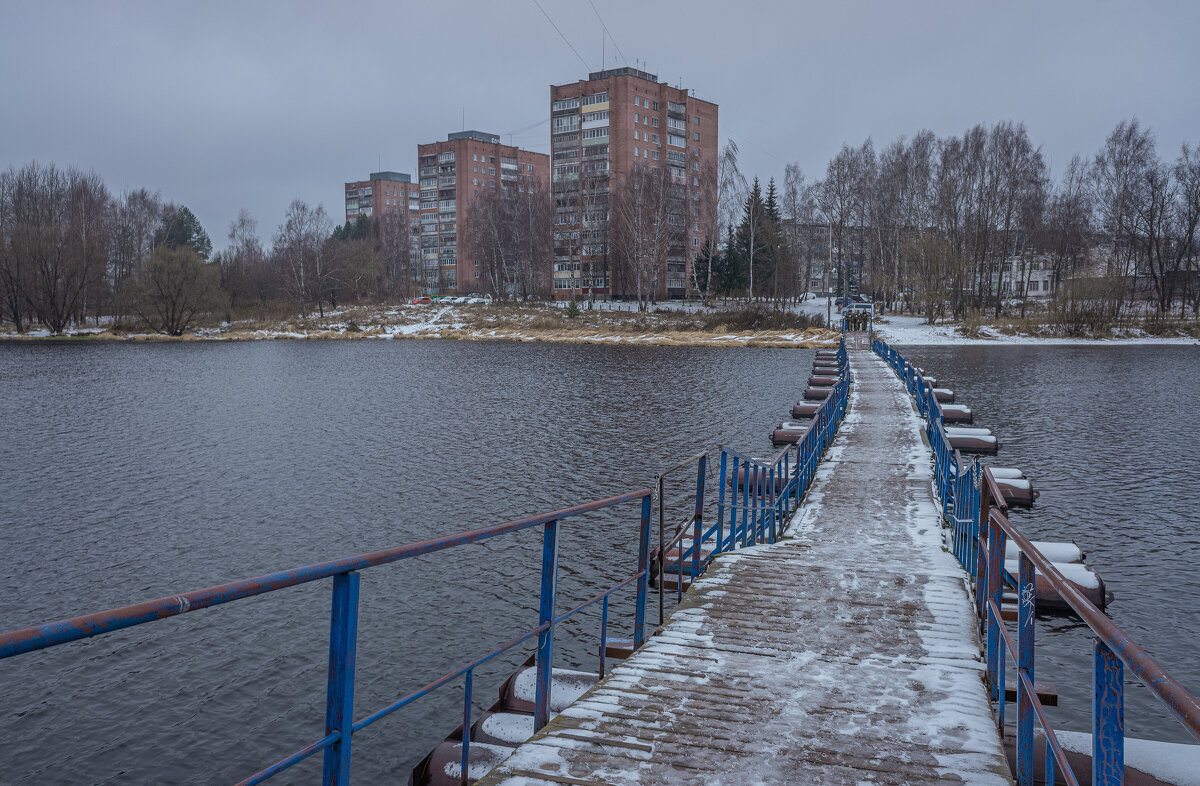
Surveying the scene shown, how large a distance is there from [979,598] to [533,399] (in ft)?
75.5

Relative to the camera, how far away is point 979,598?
6500mm

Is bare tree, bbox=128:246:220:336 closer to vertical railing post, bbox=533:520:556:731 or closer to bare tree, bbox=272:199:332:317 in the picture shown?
bare tree, bbox=272:199:332:317

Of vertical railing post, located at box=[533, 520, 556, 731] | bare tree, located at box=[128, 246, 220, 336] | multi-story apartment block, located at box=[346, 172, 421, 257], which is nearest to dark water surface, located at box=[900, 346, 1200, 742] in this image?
vertical railing post, located at box=[533, 520, 556, 731]

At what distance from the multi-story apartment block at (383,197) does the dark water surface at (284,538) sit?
121899mm

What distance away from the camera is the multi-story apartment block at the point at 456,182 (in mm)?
115438

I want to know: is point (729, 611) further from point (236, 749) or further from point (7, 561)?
point (7, 561)

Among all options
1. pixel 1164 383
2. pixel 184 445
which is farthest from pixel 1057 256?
pixel 184 445

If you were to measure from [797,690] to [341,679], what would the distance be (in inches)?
117

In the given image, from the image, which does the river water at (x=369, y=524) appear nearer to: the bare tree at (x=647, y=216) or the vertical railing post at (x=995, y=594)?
the vertical railing post at (x=995, y=594)

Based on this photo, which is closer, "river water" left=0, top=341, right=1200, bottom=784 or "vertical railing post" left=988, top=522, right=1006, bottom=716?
"vertical railing post" left=988, top=522, right=1006, bottom=716

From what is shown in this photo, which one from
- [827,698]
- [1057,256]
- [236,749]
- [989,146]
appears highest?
[989,146]

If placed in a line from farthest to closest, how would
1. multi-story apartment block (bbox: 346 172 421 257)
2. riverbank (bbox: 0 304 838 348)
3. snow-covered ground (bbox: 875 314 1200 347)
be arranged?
multi-story apartment block (bbox: 346 172 421 257)
riverbank (bbox: 0 304 838 348)
snow-covered ground (bbox: 875 314 1200 347)

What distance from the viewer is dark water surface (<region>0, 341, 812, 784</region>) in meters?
7.47

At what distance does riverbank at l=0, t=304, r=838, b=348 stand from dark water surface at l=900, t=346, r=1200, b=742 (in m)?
21.0
